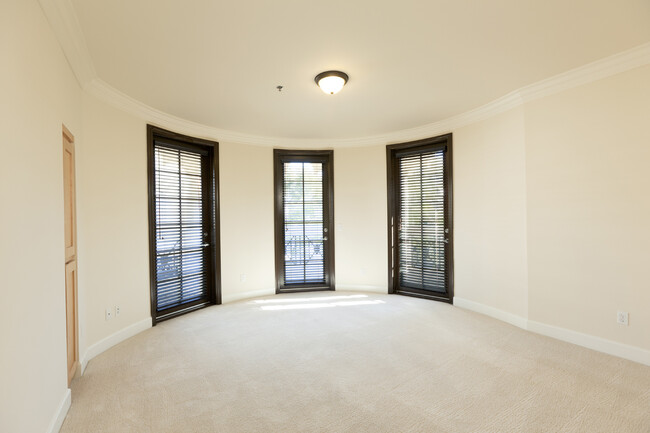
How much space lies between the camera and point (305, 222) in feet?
18.4

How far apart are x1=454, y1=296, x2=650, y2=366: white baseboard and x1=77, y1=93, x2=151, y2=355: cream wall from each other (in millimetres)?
4375

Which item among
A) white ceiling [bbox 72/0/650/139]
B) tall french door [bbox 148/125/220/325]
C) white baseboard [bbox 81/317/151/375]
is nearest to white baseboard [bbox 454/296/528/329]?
white ceiling [bbox 72/0/650/139]

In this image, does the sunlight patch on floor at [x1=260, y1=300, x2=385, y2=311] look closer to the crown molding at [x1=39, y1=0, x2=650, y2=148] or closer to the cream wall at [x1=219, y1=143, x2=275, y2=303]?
the cream wall at [x1=219, y1=143, x2=275, y2=303]

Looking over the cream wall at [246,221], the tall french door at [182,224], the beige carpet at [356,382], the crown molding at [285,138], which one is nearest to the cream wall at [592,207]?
the crown molding at [285,138]

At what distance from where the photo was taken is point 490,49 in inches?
104

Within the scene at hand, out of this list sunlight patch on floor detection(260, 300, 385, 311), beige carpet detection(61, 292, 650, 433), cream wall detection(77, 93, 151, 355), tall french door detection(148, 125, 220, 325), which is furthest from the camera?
sunlight patch on floor detection(260, 300, 385, 311)

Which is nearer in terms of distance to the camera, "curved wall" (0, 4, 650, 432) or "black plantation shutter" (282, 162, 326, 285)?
"curved wall" (0, 4, 650, 432)

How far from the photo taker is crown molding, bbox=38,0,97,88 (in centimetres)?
198

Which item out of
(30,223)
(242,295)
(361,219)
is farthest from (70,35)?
(361,219)

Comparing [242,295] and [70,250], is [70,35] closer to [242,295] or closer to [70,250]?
[70,250]

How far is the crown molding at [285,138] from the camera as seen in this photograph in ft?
7.37

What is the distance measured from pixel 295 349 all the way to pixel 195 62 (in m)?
2.86

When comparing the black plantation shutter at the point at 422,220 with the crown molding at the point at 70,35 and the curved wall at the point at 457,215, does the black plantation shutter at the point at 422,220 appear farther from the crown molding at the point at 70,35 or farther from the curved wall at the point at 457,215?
the crown molding at the point at 70,35

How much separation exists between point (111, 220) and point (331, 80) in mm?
2724
